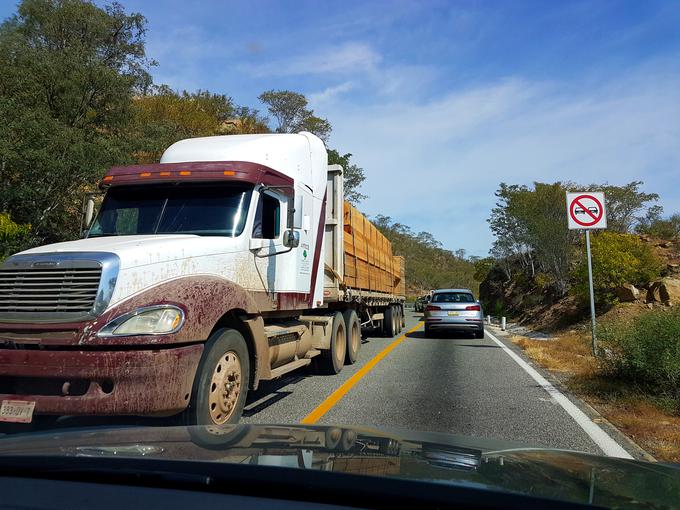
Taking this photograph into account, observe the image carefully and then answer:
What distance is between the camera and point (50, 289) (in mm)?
4523

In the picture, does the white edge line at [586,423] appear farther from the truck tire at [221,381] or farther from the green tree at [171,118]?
the green tree at [171,118]

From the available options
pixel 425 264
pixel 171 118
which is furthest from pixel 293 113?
pixel 425 264

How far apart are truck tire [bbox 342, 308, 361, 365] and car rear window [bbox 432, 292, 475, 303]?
6389mm

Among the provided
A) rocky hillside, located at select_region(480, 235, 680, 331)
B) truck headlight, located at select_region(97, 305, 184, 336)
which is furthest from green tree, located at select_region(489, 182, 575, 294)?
truck headlight, located at select_region(97, 305, 184, 336)

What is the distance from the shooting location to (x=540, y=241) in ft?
94.3

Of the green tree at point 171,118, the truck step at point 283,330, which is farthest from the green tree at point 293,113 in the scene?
the truck step at point 283,330

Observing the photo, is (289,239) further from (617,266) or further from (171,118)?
(171,118)

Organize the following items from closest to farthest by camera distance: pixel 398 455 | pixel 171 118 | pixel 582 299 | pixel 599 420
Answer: pixel 398 455 → pixel 599 420 → pixel 582 299 → pixel 171 118

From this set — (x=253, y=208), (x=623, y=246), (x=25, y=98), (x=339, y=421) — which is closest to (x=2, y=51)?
(x=25, y=98)

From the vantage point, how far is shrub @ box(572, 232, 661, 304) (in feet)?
64.0

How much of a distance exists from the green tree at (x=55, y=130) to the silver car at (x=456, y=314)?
11254 millimetres

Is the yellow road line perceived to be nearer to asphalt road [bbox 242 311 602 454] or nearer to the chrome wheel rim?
asphalt road [bbox 242 311 602 454]

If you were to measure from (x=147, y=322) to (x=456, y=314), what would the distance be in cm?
1315

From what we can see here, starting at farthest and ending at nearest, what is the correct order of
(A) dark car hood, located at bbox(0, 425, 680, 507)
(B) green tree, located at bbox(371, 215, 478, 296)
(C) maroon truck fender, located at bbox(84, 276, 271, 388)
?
(B) green tree, located at bbox(371, 215, 478, 296) → (C) maroon truck fender, located at bbox(84, 276, 271, 388) → (A) dark car hood, located at bbox(0, 425, 680, 507)
